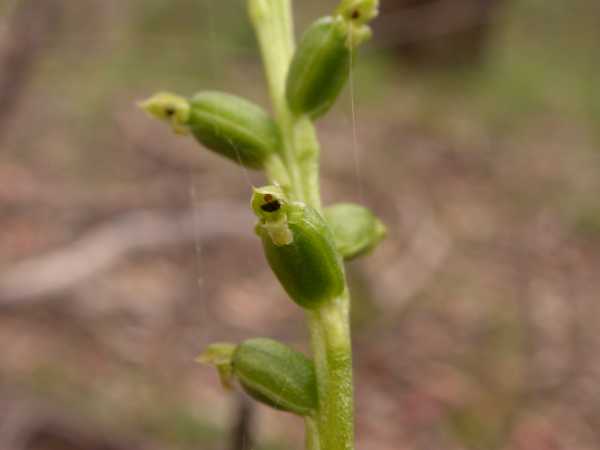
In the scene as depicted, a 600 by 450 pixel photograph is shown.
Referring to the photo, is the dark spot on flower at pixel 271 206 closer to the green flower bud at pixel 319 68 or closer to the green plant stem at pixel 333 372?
the green plant stem at pixel 333 372

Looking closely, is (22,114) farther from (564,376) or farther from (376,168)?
(564,376)

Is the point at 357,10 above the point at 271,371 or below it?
above

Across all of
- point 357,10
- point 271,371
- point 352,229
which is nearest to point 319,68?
point 357,10

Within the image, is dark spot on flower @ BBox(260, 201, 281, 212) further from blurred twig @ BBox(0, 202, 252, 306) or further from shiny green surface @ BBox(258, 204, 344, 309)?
blurred twig @ BBox(0, 202, 252, 306)

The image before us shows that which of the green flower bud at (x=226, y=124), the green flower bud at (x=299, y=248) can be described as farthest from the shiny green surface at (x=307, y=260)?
the green flower bud at (x=226, y=124)

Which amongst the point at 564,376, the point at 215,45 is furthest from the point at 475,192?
the point at 215,45

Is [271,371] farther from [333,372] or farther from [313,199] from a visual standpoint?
[313,199]
